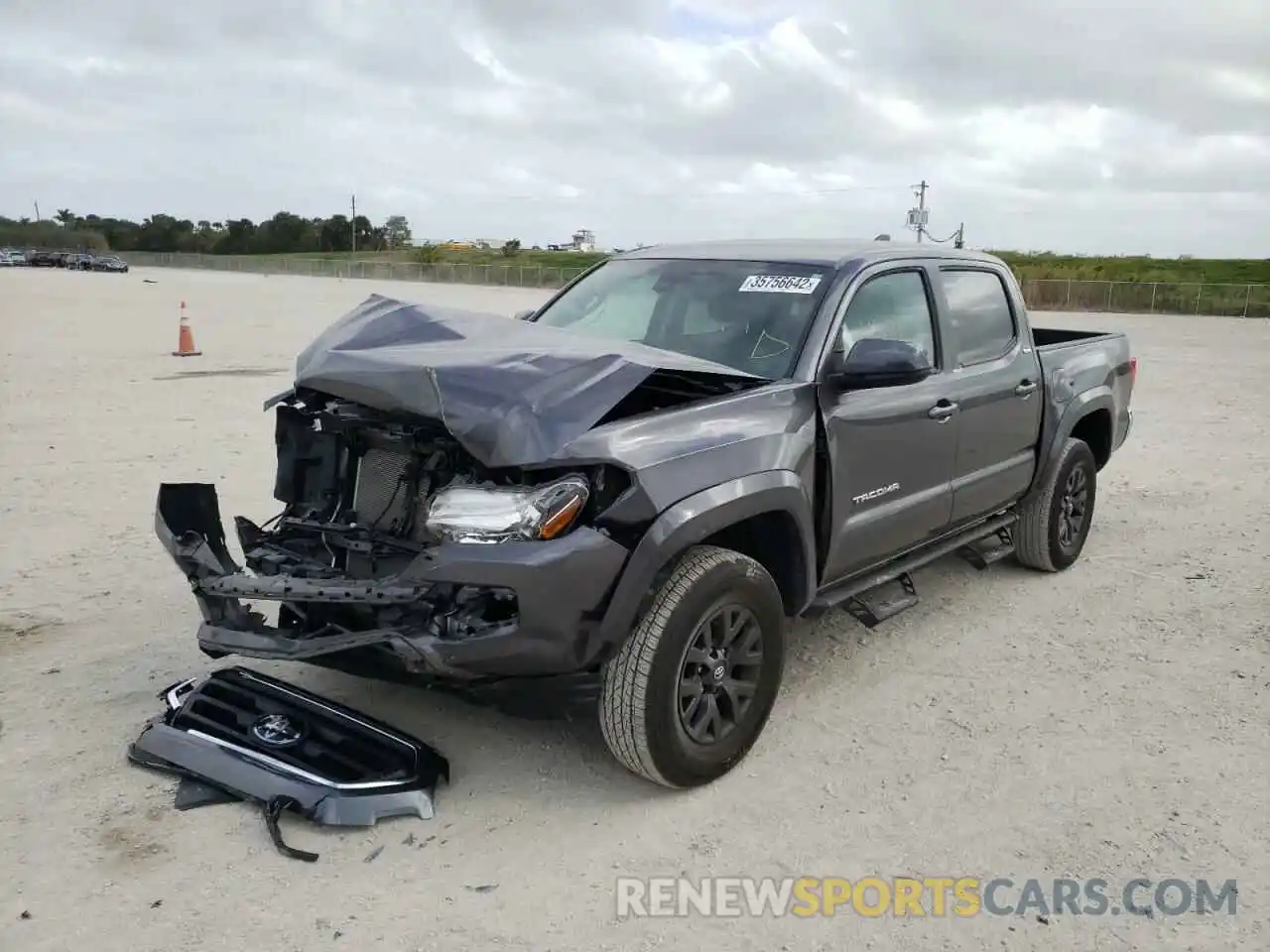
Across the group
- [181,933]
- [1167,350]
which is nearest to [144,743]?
[181,933]

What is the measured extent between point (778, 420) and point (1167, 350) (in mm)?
20130

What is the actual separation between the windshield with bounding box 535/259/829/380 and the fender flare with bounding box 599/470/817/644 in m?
0.57

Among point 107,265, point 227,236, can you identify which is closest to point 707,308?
point 107,265

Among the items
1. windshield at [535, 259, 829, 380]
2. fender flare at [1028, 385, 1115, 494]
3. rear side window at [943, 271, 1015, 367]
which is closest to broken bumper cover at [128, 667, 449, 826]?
windshield at [535, 259, 829, 380]

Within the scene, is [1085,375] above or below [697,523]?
above

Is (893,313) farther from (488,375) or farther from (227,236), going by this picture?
(227,236)

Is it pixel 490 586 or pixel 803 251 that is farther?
pixel 803 251

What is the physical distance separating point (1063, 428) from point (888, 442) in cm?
201

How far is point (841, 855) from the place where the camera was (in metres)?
3.26

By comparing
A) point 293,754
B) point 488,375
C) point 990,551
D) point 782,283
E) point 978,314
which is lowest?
point 293,754

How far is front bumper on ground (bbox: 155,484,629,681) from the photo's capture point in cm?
307

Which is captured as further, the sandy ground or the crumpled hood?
Answer: the crumpled hood

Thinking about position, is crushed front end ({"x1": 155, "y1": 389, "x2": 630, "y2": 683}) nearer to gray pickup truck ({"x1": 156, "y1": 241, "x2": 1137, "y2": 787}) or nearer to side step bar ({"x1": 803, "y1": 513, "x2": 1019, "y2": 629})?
gray pickup truck ({"x1": 156, "y1": 241, "x2": 1137, "y2": 787})

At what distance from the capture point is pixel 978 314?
17.4 ft
